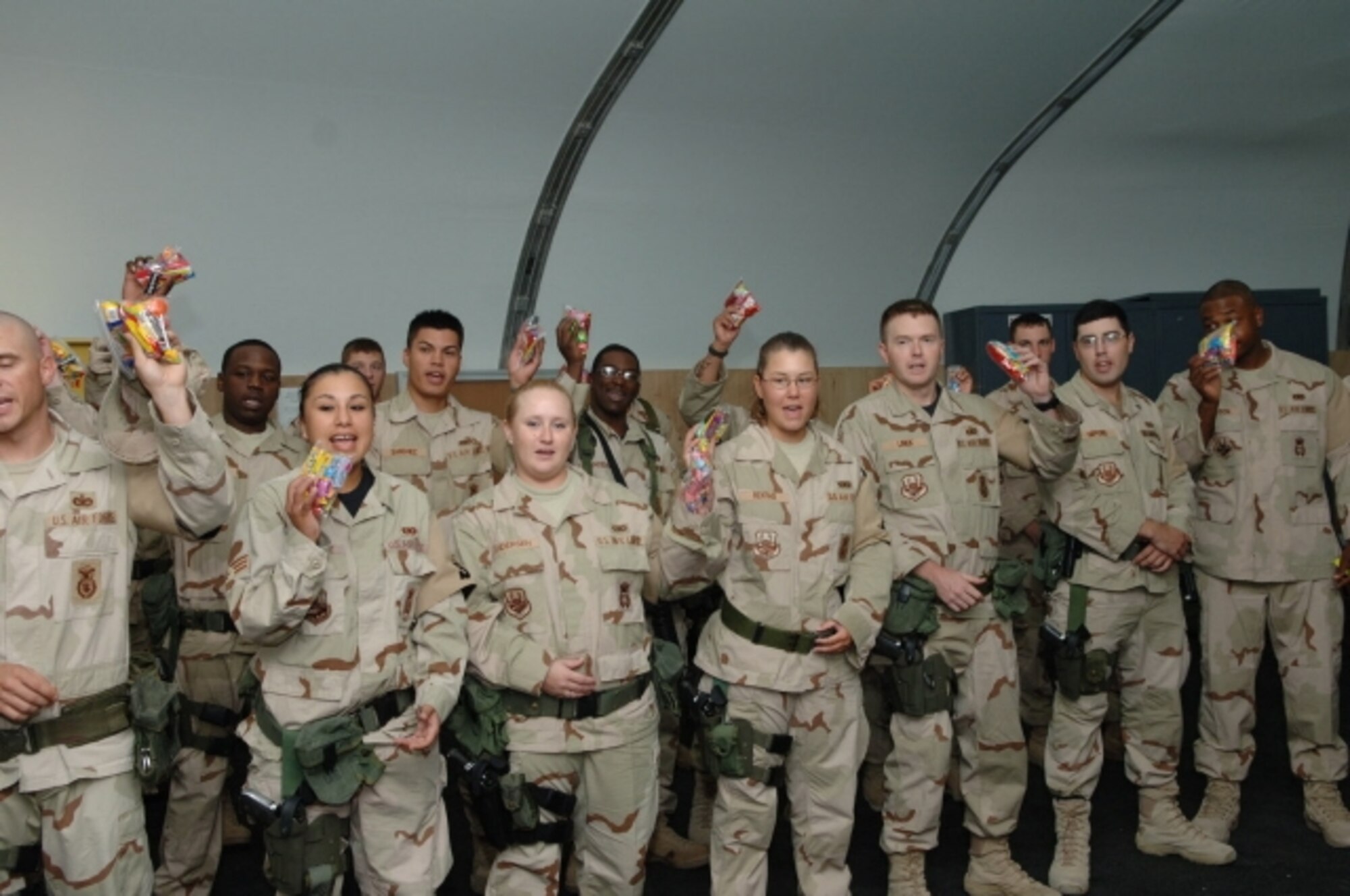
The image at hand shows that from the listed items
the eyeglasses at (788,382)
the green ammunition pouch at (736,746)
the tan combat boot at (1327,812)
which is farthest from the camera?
the tan combat boot at (1327,812)

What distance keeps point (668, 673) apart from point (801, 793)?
1.69 feet

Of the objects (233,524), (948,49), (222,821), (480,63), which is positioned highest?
(948,49)

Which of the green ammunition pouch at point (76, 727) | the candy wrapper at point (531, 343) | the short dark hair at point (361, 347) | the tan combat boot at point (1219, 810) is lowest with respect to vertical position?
the tan combat boot at point (1219, 810)

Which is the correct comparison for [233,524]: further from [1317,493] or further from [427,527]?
[1317,493]

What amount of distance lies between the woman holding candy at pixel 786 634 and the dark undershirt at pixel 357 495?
77 cm

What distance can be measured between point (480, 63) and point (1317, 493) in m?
3.58

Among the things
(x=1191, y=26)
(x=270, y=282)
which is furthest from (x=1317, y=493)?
(x=270, y=282)

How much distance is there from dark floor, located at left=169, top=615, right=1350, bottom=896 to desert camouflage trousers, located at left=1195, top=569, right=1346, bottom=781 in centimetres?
25

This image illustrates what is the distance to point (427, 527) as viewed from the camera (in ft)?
9.21

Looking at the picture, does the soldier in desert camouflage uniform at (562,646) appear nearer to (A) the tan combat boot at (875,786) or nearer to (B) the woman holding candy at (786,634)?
(B) the woman holding candy at (786,634)

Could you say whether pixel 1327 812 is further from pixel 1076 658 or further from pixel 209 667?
pixel 209 667

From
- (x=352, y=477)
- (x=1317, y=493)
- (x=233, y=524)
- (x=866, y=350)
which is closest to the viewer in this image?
(x=352, y=477)

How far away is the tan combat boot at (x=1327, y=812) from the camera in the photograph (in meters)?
3.66

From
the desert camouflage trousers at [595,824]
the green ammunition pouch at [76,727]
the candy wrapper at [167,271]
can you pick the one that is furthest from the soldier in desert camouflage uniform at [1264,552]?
the green ammunition pouch at [76,727]
